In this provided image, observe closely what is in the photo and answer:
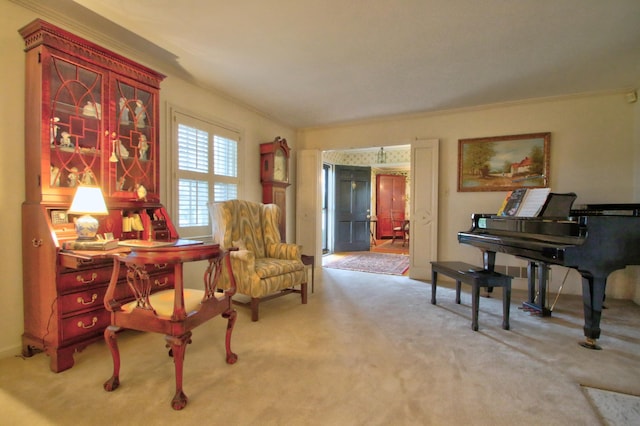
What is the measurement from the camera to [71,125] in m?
2.17

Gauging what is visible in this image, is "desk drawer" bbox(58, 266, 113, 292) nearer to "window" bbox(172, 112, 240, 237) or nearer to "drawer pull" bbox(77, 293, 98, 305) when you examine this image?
"drawer pull" bbox(77, 293, 98, 305)

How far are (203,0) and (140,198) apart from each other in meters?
1.59

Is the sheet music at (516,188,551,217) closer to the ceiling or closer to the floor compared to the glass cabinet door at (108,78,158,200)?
closer to the floor

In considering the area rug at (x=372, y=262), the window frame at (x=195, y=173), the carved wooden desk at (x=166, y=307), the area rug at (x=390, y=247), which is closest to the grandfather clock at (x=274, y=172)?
the window frame at (x=195, y=173)

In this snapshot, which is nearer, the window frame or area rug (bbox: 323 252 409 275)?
the window frame

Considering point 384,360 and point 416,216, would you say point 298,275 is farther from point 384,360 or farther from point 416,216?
point 416,216

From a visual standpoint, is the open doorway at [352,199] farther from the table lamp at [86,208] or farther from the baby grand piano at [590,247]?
the table lamp at [86,208]

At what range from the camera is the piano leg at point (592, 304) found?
87.3 inches

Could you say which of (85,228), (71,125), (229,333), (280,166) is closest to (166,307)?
(229,333)

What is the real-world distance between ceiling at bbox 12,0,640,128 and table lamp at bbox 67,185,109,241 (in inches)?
53.8

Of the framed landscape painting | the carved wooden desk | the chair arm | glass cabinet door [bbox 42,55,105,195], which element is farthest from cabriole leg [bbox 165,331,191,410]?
the framed landscape painting

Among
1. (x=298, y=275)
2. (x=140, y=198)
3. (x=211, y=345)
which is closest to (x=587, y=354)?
(x=298, y=275)

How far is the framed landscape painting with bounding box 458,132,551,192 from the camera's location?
13.3 feet

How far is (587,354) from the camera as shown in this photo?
7.36 feet
